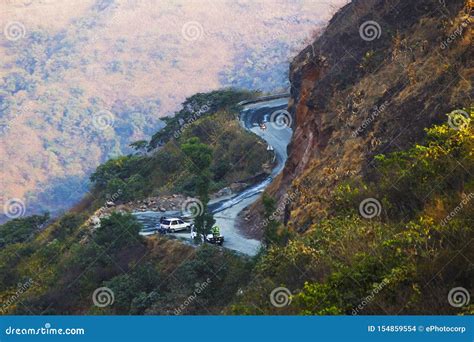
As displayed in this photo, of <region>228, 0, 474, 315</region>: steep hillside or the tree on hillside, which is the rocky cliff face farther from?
the tree on hillside

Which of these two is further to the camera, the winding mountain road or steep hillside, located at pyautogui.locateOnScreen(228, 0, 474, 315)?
the winding mountain road

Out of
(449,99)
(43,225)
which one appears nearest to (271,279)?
(449,99)

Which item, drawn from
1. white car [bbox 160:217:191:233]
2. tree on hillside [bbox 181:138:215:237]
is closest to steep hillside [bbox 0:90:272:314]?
tree on hillside [bbox 181:138:215:237]

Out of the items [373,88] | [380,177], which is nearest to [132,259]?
[373,88]

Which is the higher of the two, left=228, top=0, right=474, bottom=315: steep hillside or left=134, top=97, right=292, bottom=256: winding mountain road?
left=228, top=0, right=474, bottom=315: steep hillside

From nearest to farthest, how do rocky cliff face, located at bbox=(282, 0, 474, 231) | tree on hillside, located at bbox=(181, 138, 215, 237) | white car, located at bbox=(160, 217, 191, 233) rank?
rocky cliff face, located at bbox=(282, 0, 474, 231) < tree on hillside, located at bbox=(181, 138, 215, 237) < white car, located at bbox=(160, 217, 191, 233)

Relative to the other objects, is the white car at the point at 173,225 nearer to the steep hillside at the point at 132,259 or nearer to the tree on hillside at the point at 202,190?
the steep hillside at the point at 132,259
